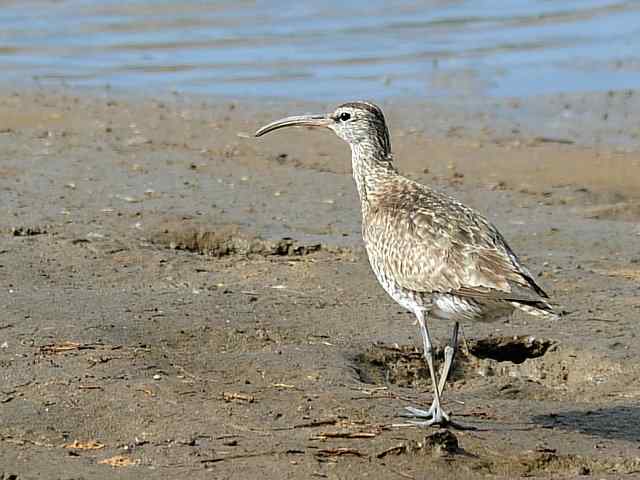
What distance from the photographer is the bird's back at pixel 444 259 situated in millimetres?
6520

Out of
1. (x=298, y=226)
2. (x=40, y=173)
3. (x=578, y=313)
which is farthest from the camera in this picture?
(x=40, y=173)

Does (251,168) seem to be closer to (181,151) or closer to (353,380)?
(181,151)

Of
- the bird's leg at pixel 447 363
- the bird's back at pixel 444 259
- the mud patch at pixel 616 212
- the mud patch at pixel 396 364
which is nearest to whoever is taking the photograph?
the bird's back at pixel 444 259

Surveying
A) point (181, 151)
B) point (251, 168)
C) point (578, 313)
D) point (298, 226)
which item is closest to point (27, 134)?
point (181, 151)

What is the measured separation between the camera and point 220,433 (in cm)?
651

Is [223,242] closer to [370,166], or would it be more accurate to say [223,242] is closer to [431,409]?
[370,166]

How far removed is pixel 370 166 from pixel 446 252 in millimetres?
1154

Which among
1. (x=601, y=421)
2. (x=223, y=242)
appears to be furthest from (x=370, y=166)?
(x=223, y=242)

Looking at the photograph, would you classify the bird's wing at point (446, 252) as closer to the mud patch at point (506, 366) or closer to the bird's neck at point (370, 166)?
the bird's neck at point (370, 166)

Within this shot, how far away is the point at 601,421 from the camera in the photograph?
6.91m

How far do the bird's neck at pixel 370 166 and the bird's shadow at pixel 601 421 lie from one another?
1518 mm

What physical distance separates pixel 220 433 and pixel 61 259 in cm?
314

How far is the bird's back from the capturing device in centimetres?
652

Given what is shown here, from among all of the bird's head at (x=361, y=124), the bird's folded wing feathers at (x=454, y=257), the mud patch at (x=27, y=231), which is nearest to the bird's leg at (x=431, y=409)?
the bird's folded wing feathers at (x=454, y=257)
